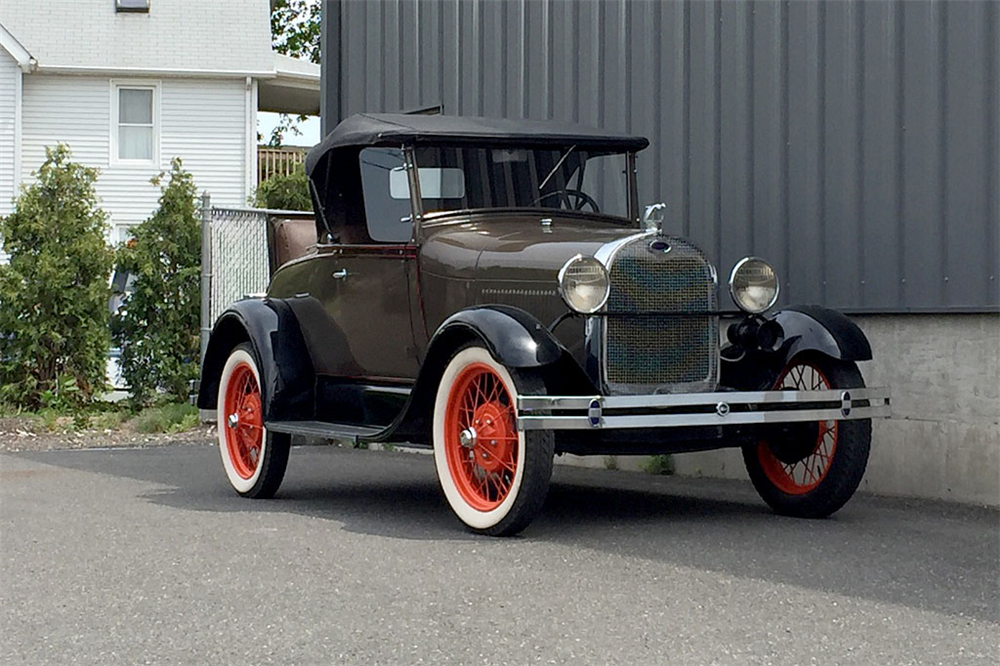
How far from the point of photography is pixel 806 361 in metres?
8.07

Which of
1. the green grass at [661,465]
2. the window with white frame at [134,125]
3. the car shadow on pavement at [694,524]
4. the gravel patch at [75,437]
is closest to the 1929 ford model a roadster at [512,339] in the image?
the car shadow on pavement at [694,524]

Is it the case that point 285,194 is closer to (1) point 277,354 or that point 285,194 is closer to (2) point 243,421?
(2) point 243,421

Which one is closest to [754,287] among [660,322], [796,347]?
[796,347]

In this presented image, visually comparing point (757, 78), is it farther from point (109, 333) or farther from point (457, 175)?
point (109, 333)

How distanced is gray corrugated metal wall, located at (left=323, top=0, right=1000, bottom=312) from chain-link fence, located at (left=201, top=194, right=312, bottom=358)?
287 cm

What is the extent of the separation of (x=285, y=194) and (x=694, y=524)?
56.0ft

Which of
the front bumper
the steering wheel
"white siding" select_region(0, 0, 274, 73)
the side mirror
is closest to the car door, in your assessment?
the steering wheel

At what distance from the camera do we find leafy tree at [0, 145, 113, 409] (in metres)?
15.4

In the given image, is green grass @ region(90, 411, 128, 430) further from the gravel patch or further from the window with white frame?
the window with white frame

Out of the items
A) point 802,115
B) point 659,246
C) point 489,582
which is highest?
point 802,115

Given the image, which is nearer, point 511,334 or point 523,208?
point 511,334

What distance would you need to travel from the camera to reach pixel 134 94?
3098 centimetres

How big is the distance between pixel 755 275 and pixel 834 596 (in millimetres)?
2514

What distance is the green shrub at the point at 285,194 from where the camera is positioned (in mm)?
23562
